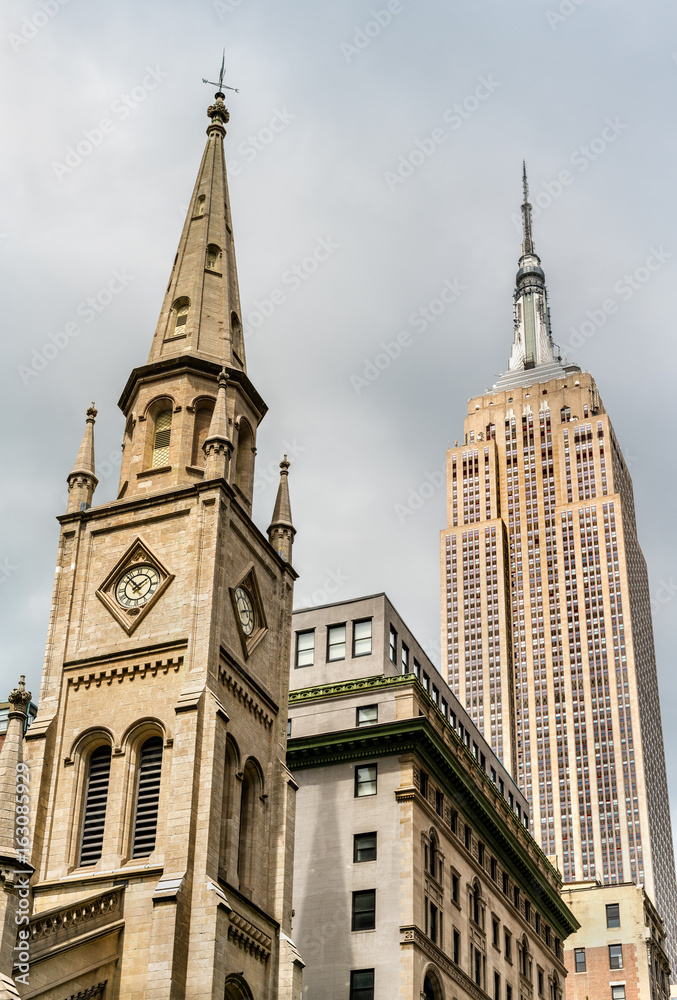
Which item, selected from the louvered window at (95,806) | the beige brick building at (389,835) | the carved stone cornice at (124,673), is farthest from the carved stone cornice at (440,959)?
the carved stone cornice at (124,673)

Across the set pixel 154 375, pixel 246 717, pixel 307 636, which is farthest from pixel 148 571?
pixel 307 636

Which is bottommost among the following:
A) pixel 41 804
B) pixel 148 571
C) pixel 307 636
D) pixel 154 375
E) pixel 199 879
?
pixel 199 879

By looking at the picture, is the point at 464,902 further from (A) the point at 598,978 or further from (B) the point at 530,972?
(A) the point at 598,978

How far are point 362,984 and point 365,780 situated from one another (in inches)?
Result: 381

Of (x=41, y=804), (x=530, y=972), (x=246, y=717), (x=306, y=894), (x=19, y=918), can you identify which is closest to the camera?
(x=19, y=918)

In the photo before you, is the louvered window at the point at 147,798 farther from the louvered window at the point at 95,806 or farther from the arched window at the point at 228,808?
the arched window at the point at 228,808

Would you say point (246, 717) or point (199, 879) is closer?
point (199, 879)

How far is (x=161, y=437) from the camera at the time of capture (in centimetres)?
5656

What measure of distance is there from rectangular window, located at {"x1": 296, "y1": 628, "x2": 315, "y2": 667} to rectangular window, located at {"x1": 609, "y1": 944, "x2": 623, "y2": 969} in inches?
1776

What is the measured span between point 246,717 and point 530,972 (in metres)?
37.4

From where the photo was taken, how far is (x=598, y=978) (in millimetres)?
100062

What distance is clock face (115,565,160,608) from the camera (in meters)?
50.2

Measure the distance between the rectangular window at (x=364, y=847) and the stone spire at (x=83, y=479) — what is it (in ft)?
69.1

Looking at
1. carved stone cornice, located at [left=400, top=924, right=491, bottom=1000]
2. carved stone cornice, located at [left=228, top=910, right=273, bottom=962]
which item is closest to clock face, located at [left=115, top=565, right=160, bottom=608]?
carved stone cornice, located at [left=228, top=910, right=273, bottom=962]
